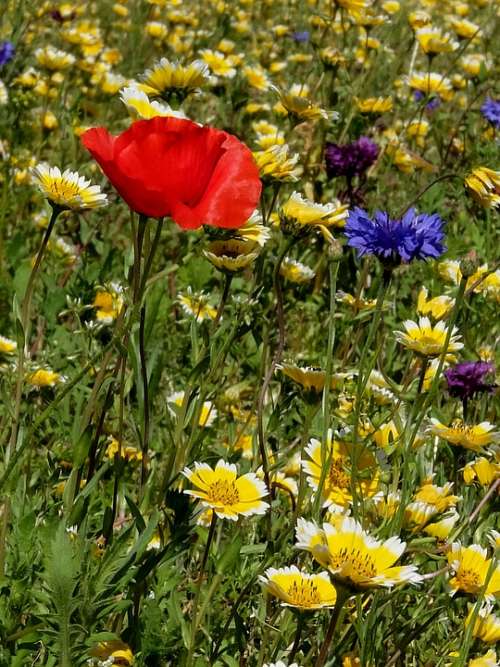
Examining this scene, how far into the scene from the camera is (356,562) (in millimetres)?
1099

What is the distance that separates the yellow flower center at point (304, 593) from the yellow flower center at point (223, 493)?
15cm

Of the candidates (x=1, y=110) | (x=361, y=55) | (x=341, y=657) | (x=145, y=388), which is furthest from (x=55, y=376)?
(x=361, y=55)

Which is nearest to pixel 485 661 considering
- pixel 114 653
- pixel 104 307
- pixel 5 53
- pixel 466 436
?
pixel 466 436

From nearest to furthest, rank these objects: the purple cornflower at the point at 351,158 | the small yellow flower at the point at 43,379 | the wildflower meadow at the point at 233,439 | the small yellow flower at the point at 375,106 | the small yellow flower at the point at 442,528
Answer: the wildflower meadow at the point at 233,439
the small yellow flower at the point at 442,528
the small yellow flower at the point at 43,379
the purple cornflower at the point at 351,158
the small yellow flower at the point at 375,106

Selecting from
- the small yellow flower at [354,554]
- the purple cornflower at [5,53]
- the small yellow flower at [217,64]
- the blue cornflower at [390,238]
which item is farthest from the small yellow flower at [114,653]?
the purple cornflower at [5,53]

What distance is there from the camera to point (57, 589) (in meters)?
1.09

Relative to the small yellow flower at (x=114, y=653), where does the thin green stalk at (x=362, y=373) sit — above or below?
above

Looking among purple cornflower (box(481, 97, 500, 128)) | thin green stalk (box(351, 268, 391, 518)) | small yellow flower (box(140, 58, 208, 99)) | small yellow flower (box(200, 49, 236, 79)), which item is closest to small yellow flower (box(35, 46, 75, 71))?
small yellow flower (box(200, 49, 236, 79))

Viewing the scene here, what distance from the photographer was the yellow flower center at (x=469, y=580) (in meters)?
1.30

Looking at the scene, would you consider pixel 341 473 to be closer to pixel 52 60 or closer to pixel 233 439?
pixel 233 439

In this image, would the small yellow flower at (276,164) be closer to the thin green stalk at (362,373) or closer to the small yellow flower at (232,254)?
the small yellow flower at (232,254)

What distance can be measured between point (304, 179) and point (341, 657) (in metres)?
1.95

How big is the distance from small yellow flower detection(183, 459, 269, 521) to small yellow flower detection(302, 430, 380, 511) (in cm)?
9

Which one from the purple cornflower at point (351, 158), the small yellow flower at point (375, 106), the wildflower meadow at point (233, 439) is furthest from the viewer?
the small yellow flower at point (375, 106)
